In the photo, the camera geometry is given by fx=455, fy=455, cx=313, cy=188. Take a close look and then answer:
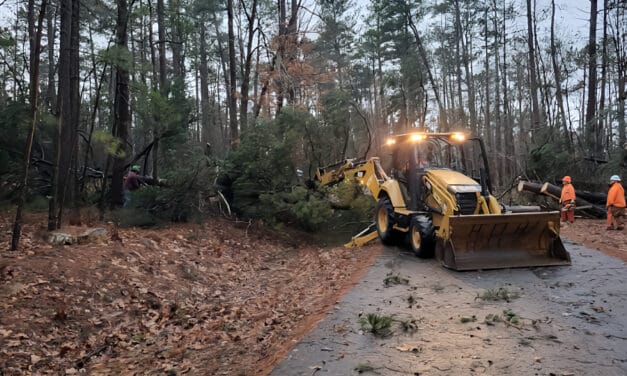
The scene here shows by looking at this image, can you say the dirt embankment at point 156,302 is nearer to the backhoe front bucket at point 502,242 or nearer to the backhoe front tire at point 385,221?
the backhoe front tire at point 385,221

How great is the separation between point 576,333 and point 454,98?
38752 millimetres

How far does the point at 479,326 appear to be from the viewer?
216 inches

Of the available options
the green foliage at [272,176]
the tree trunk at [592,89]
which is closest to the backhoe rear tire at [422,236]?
the green foliage at [272,176]

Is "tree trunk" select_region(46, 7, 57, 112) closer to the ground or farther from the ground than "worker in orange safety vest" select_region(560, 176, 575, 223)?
farther from the ground

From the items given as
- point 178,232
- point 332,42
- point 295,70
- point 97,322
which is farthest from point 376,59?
point 97,322

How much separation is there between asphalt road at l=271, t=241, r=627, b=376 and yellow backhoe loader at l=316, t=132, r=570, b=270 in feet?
1.46

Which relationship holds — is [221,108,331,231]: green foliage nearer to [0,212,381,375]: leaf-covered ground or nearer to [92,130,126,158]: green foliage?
[0,212,381,375]: leaf-covered ground

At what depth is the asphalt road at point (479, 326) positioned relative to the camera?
14.6 feet

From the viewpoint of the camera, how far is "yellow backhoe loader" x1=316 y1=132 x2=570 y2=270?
27.8ft

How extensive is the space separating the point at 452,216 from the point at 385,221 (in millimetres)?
2819

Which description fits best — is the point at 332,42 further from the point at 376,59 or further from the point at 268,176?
the point at 268,176

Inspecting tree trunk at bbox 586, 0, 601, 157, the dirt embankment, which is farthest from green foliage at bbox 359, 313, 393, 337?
tree trunk at bbox 586, 0, 601, 157

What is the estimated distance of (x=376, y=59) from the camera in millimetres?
34438

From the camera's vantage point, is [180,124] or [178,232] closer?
[178,232]
